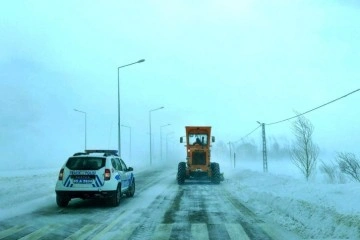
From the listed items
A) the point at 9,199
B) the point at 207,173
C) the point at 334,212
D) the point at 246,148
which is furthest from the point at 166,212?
the point at 246,148

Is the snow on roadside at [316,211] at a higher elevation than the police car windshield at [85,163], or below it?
below

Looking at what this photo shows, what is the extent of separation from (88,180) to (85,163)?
26.6 inches

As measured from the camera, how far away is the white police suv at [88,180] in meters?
14.9

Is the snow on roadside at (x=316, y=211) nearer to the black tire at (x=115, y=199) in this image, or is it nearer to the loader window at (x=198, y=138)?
the black tire at (x=115, y=199)

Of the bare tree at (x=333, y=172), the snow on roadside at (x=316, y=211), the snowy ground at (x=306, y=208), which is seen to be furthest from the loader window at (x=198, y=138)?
Answer: the bare tree at (x=333, y=172)

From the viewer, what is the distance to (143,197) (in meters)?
18.6

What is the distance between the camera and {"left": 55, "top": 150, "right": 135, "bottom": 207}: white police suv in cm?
1488

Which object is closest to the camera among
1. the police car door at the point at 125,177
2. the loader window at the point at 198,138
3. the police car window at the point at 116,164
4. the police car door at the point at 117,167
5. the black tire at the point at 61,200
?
the black tire at the point at 61,200

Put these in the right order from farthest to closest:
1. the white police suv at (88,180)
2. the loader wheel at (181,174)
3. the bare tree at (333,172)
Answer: the bare tree at (333,172), the loader wheel at (181,174), the white police suv at (88,180)

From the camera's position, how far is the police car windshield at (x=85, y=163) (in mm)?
15164

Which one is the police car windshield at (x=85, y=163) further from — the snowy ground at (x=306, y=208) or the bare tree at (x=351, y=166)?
the bare tree at (x=351, y=166)

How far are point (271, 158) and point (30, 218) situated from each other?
324 feet

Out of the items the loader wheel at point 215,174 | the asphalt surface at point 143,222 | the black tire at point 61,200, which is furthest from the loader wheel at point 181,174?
the black tire at point 61,200

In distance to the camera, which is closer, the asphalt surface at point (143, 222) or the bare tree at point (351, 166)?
the asphalt surface at point (143, 222)
